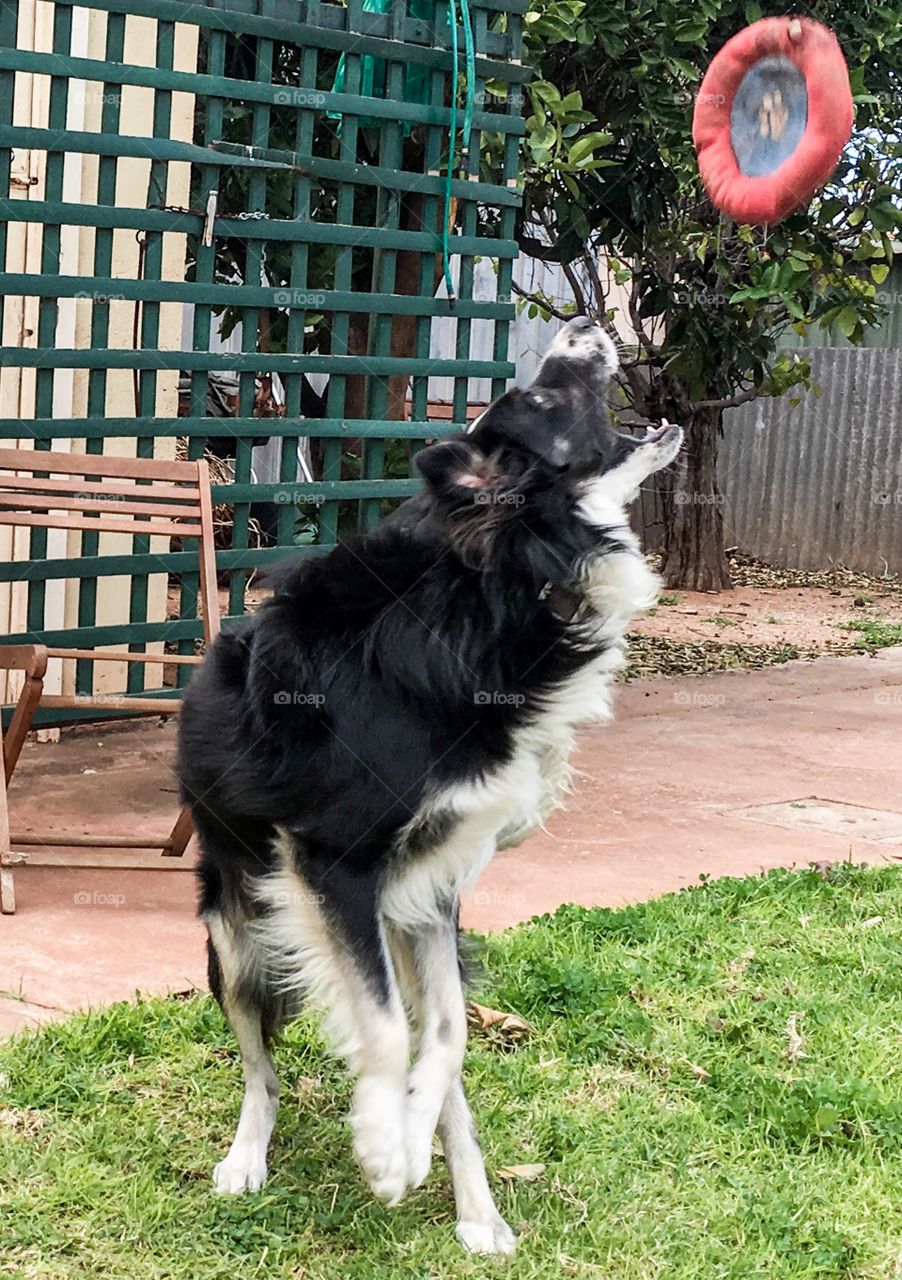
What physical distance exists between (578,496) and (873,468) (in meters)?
13.2

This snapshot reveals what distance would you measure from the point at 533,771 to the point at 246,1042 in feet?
2.87

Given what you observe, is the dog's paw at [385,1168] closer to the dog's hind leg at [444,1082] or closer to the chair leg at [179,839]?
the dog's hind leg at [444,1082]

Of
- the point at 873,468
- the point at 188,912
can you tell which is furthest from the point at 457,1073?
the point at 873,468

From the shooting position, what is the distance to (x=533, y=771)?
289cm

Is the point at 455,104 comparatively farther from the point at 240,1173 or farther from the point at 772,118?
the point at 240,1173

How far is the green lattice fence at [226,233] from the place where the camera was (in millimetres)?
5422

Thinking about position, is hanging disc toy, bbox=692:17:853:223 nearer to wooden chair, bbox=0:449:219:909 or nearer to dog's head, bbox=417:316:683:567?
wooden chair, bbox=0:449:219:909

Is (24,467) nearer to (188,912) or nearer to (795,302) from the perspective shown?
(188,912)

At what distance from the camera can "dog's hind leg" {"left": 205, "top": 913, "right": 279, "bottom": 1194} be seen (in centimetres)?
305

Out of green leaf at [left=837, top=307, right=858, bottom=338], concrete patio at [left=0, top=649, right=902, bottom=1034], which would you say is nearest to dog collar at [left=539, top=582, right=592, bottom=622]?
concrete patio at [left=0, top=649, right=902, bottom=1034]

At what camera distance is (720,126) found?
7500 millimetres

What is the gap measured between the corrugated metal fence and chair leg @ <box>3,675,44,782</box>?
11.9m

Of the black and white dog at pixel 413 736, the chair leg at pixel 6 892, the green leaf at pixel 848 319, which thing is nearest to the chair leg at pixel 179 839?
the chair leg at pixel 6 892

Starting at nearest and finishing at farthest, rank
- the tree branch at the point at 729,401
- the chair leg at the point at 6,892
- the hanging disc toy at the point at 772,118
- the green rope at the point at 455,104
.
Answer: the chair leg at the point at 6,892, the green rope at the point at 455,104, the hanging disc toy at the point at 772,118, the tree branch at the point at 729,401
